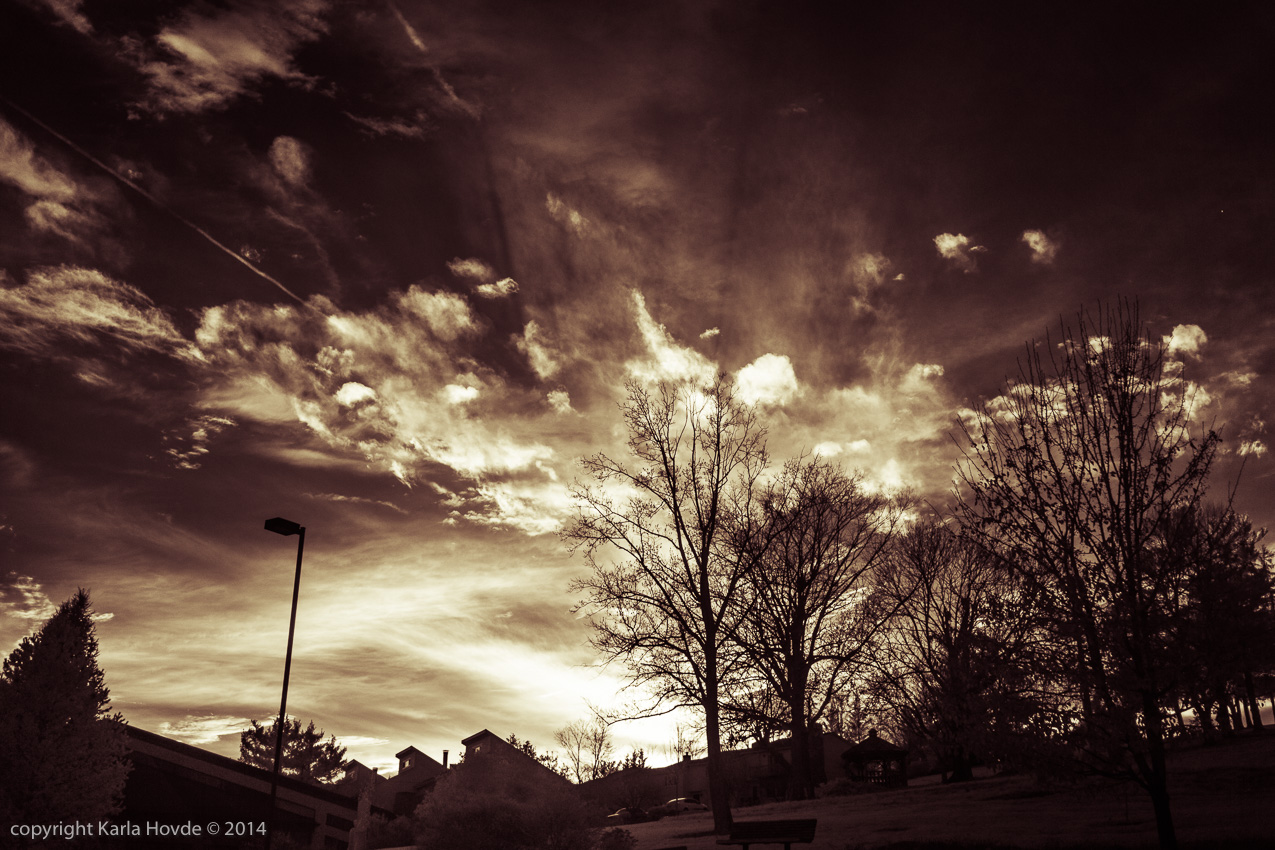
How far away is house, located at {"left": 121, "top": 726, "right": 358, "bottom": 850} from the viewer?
72.2 feet

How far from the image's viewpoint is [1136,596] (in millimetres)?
11102

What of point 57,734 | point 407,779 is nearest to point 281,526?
point 57,734

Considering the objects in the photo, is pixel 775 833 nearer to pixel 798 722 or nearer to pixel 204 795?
pixel 798 722

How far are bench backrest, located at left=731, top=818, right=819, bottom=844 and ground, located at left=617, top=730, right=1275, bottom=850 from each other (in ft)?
9.94

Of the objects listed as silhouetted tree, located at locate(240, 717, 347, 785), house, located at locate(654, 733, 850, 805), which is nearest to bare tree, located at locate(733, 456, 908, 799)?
house, located at locate(654, 733, 850, 805)

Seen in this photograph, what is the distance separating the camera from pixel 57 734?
18516 millimetres

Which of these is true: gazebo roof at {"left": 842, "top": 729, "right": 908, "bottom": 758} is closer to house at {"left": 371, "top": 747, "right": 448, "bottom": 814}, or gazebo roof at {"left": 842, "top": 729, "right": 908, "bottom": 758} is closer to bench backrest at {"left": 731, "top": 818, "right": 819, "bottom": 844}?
house at {"left": 371, "top": 747, "right": 448, "bottom": 814}

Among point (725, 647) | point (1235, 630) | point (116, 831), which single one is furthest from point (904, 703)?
point (116, 831)

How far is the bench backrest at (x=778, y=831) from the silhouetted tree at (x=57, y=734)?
16973mm

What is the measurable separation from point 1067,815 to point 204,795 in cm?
2507

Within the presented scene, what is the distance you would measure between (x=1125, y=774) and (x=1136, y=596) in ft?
9.21

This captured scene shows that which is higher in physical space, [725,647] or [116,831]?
[725,647]

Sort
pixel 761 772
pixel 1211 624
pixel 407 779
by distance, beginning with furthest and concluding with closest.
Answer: pixel 761 772
pixel 407 779
pixel 1211 624

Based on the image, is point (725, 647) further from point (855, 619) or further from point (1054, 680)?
point (1054, 680)
